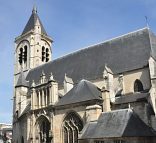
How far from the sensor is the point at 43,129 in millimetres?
23812

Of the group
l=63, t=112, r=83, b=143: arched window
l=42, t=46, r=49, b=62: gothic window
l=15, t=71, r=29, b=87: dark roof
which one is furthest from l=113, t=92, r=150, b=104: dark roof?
l=42, t=46, r=49, b=62: gothic window

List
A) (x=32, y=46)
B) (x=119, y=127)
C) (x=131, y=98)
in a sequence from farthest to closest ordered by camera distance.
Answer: (x=32, y=46)
(x=131, y=98)
(x=119, y=127)

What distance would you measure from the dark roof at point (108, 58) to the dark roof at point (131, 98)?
8.27ft

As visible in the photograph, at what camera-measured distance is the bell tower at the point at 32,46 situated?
116ft

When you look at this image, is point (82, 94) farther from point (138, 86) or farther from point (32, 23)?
point (32, 23)

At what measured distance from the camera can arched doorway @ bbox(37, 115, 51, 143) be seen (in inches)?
918

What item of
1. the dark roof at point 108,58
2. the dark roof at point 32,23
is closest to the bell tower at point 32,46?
the dark roof at point 32,23

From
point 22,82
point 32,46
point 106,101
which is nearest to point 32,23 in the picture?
point 32,46

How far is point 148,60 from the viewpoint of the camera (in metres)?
21.7

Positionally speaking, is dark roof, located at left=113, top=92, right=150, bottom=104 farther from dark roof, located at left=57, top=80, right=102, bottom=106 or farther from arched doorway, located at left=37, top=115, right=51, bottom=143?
arched doorway, located at left=37, top=115, right=51, bottom=143

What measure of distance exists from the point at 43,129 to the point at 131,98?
7.85m

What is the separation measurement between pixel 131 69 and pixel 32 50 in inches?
626

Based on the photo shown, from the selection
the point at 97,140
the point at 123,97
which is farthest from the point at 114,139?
the point at 123,97

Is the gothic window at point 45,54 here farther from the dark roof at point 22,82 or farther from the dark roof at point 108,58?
the dark roof at point 108,58
